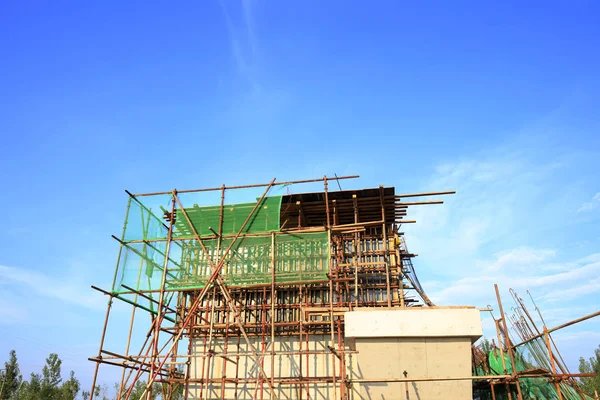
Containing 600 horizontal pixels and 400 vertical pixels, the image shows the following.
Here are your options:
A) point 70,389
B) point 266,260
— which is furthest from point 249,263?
point 70,389

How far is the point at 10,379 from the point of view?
43.0m

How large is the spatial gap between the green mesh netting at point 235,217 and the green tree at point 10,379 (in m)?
36.7

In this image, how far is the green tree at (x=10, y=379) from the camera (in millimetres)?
42344

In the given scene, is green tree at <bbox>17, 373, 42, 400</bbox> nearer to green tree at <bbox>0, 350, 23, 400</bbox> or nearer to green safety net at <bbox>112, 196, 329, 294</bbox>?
green tree at <bbox>0, 350, 23, 400</bbox>

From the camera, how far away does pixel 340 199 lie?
1912 cm

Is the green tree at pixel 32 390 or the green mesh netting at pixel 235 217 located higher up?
the green mesh netting at pixel 235 217

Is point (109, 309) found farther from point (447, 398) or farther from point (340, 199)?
point (447, 398)

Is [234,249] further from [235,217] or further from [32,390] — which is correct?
[32,390]

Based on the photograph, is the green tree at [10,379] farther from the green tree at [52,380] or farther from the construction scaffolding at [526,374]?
the construction scaffolding at [526,374]

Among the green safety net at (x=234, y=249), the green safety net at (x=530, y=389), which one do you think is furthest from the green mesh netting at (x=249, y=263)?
the green safety net at (x=530, y=389)

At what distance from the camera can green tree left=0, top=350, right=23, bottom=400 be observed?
42.3 metres

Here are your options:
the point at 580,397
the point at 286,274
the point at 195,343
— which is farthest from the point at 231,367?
the point at 580,397

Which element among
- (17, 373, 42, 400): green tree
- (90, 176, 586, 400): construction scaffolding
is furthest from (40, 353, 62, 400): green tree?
(90, 176, 586, 400): construction scaffolding

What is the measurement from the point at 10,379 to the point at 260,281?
1547 inches
